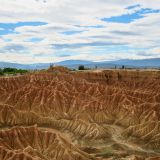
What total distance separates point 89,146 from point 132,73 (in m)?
56.8

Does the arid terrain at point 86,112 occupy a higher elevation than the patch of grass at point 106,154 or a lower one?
higher

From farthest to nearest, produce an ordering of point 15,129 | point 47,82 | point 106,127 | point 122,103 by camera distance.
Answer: point 47,82 < point 122,103 < point 106,127 < point 15,129

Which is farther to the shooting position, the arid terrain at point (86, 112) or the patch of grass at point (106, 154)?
the arid terrain at point (86, 112)

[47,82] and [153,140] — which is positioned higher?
[47,82]

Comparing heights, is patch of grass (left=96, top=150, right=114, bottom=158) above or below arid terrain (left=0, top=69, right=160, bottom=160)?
below

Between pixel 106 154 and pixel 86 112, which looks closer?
pixel 106 154

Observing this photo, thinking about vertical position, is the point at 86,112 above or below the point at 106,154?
above

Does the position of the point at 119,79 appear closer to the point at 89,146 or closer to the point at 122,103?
the point at 122,103

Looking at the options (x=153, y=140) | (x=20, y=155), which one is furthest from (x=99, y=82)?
(x=20, y=155)

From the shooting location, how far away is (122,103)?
144375 mm

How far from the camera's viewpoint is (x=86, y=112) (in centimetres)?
13950

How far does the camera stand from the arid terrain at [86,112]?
109312mm

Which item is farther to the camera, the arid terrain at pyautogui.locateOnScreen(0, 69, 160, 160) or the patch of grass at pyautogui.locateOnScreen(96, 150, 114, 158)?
the arid terrain at pyautogui.locateOnScreen(0, 69, 160, 160)

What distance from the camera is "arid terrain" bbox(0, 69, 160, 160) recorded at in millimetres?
109312
